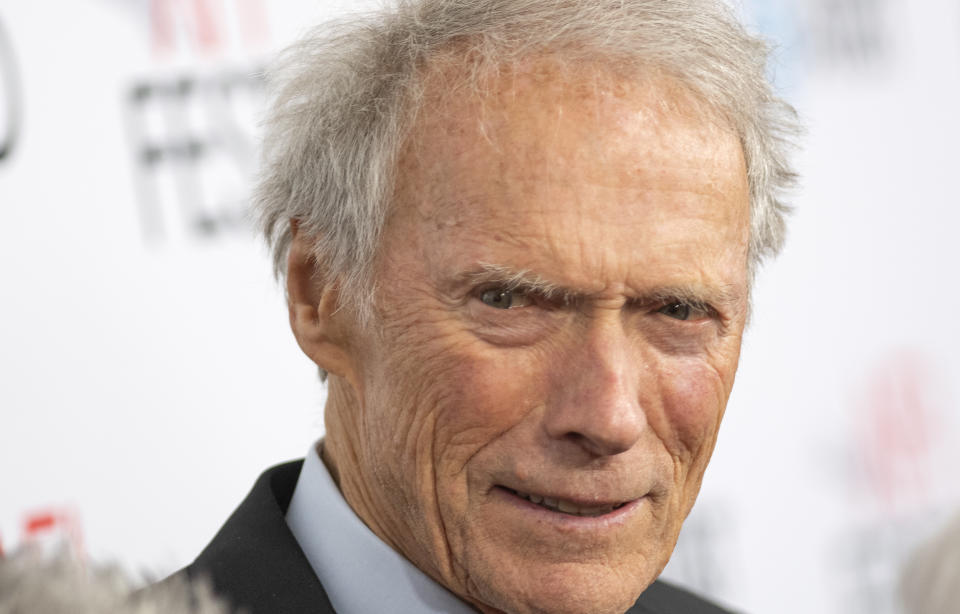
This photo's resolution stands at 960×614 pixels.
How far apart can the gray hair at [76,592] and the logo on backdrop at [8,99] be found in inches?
62.3

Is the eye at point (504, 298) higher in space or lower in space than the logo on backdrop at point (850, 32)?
lower

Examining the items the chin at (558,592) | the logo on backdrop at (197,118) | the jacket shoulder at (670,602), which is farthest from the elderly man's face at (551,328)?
the logo on backdrop at (197,118)

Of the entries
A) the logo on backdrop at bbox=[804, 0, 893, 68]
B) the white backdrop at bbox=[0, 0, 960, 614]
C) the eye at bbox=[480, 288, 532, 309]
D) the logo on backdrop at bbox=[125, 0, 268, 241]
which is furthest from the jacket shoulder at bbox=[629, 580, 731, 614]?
the logo on backdrop at bbox=[804, 0, 893, 68]

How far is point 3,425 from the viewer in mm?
2158

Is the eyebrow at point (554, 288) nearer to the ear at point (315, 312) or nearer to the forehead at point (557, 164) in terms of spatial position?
the forehead at point (557, 164)

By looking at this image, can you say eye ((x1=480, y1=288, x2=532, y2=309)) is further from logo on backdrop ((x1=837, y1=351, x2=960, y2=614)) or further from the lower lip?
logo on backdrop ((x1=837, y1=351, x2=960, y2=614))

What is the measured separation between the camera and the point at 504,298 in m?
1.48

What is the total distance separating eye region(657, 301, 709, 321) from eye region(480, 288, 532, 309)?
0.18 metres

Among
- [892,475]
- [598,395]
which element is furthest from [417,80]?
[892,475]

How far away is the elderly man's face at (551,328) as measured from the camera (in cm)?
143

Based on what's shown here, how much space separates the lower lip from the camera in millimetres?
1482

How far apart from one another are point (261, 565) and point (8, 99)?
3.78 ft

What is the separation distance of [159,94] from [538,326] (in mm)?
1246

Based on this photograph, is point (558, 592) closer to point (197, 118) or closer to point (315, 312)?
point (315, 312)
